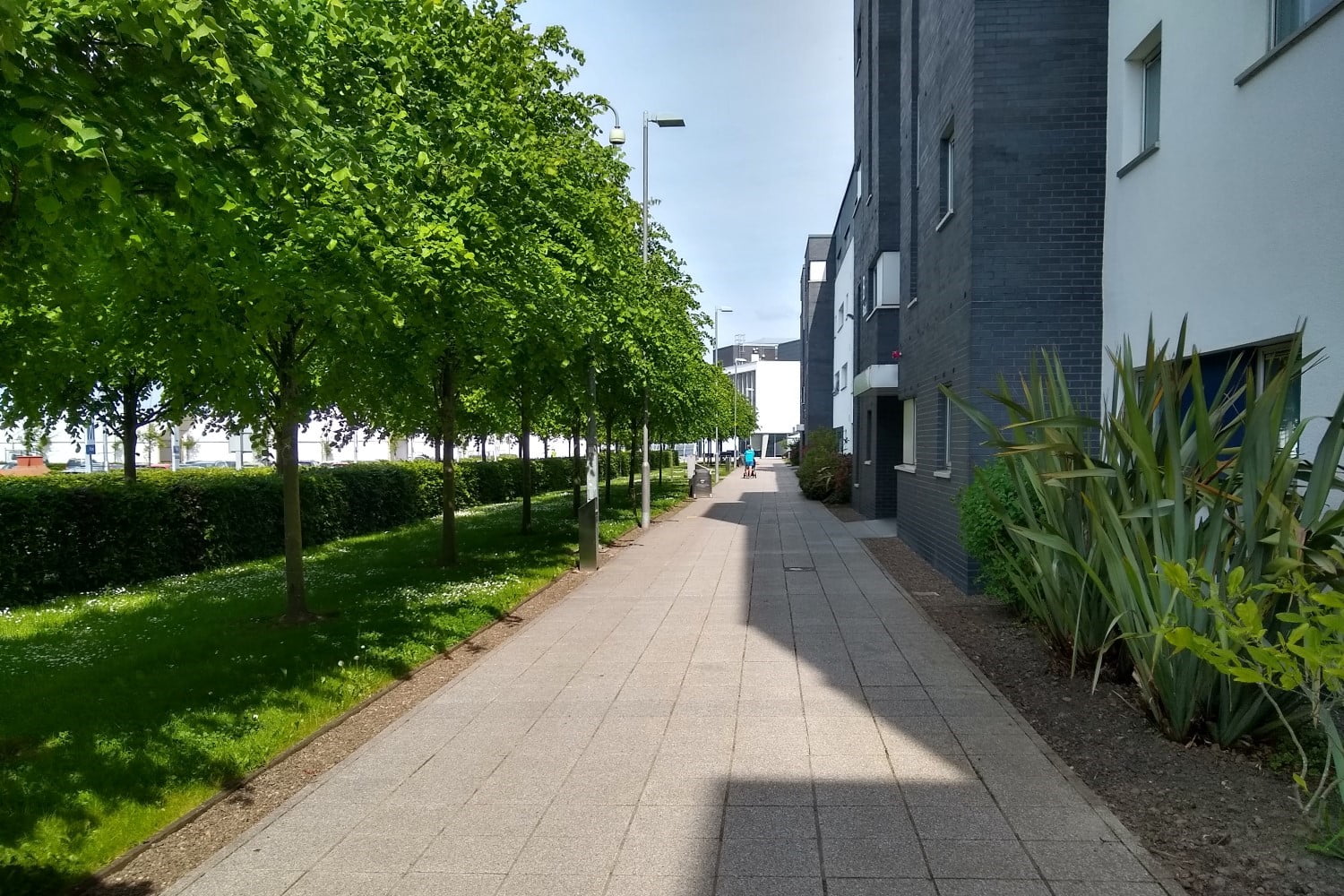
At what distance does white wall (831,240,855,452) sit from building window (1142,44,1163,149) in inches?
656

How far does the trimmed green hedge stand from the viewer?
10633mm

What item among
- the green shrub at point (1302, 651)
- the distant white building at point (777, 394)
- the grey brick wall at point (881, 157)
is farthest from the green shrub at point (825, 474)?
the distant white building at point (777, 394)

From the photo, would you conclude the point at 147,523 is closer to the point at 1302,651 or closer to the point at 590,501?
the point at 590,501

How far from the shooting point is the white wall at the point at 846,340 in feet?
91.5

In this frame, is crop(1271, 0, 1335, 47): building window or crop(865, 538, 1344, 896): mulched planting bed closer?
crop(865, 538, 1344, 896): mulched planting bed

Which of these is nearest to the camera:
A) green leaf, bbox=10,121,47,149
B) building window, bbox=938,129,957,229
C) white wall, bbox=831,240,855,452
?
green leaf, bbox=10,121,47,149

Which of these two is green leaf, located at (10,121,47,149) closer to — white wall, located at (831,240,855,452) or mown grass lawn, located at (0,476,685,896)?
mown grass lawn, located at (0,476,685,896)

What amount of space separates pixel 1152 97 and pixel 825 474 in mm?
18329

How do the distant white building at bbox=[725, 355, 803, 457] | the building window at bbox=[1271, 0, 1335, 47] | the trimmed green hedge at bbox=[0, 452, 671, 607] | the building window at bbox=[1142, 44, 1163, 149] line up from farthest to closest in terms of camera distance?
the distant white building at bbox=[725, 355, 803, 457]
the trimmed green hedge at bbox=[0, 452, 671, 607]
the building window at bbox=[1142, 44, 1163, 149]
the building window at bbox=[1271, 0, 1335, 47]

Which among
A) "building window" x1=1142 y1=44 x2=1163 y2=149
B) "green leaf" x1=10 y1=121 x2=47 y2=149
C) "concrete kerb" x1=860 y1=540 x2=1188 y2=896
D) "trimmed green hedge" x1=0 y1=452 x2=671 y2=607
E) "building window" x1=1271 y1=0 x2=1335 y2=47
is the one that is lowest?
"concrete kerb" x1=860 y1=540 x2=1188 y2=896

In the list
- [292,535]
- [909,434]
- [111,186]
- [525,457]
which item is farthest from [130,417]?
[111,186]

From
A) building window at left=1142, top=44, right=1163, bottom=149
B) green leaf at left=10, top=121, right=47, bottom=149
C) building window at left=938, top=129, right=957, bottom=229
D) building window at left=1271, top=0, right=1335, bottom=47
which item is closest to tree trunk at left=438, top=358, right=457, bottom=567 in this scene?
building window at left=938, top=129, right=957, bottom=229

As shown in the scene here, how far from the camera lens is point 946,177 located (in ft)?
39.7

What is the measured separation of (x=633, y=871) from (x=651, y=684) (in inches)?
113
